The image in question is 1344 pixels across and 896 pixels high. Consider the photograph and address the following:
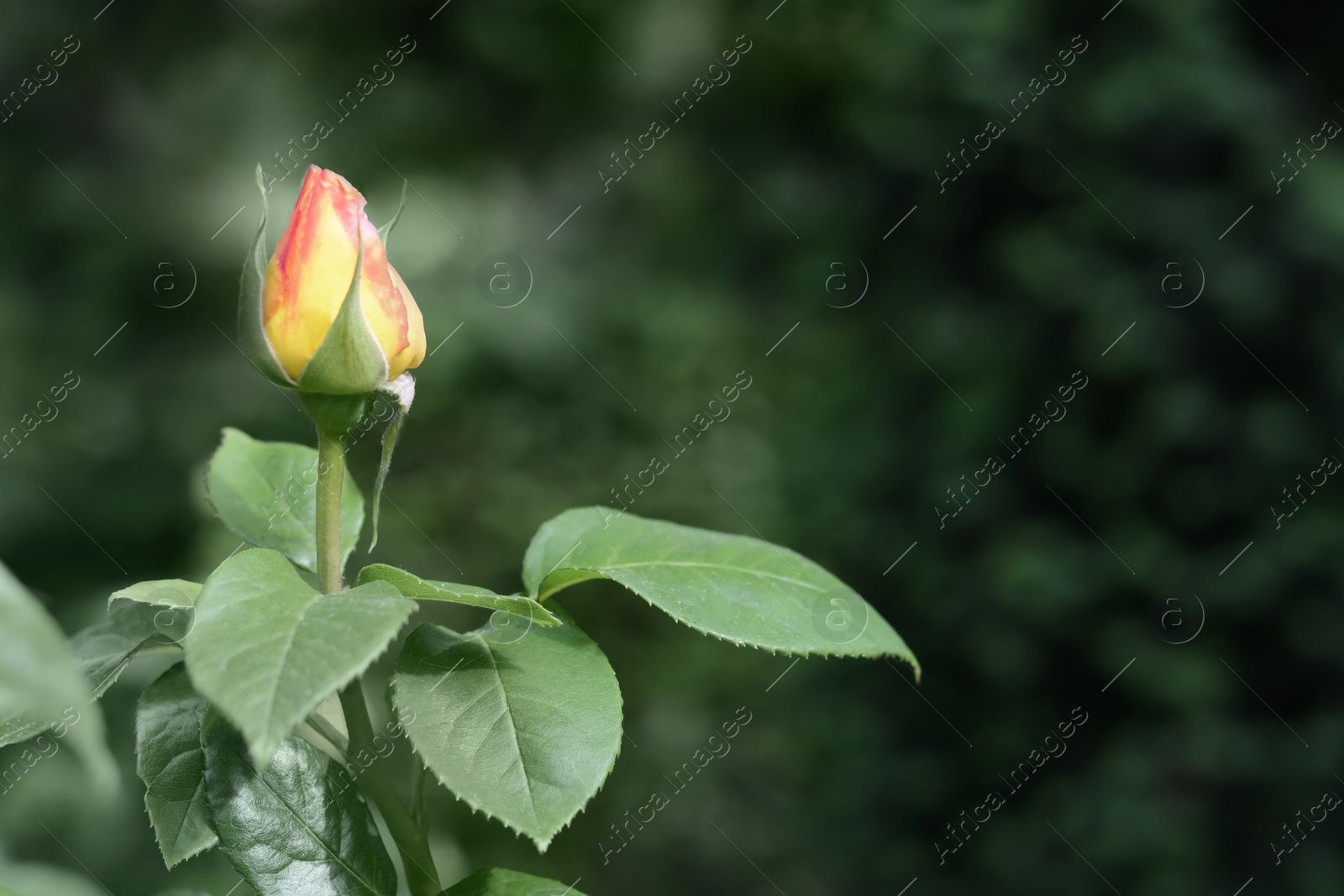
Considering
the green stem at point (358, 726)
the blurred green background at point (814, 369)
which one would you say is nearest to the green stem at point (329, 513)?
the green stem at point (358, 726)

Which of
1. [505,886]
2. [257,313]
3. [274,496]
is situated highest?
[257,313]

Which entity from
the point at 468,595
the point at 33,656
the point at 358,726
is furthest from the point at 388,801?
the point at 33,656

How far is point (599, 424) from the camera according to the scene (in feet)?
8.75

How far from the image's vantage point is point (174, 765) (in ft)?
1.45

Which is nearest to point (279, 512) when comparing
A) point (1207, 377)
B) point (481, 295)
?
point (1207, 377)

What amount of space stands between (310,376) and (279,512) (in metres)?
0.17

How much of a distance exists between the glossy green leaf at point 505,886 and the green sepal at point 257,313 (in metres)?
0.21

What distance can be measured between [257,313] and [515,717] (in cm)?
18

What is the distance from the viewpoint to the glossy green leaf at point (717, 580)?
46cm

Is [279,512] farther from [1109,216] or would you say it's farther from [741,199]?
[741,199]

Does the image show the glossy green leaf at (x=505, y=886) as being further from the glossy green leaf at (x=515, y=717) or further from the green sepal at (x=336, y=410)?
the green sepal at (x=336, y=410)

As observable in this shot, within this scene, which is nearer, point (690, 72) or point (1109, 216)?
point (1109, 216)

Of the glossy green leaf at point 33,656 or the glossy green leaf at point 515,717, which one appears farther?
the glossy green leaf at point 515,717

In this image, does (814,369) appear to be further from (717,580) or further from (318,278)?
(318,278)
